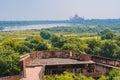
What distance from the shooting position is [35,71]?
123 feet

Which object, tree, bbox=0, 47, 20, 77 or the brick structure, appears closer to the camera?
tree, bbox=0, 47, 20, 77

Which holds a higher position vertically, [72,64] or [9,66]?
[9,66]

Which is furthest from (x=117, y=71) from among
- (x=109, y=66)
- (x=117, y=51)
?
(x=117, y=51)

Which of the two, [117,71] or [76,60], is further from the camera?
[76,60]

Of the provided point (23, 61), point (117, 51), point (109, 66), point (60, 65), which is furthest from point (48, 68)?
point (117, 51)

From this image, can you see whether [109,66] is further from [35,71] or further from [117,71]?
[35,71]

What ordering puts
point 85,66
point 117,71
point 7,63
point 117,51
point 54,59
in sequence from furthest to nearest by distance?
1. point 117,51
2. point 54,59
3. point 85,66
4. point 7,63
5. point 117,71

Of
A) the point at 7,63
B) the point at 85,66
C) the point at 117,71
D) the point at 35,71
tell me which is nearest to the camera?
the point at 117,71

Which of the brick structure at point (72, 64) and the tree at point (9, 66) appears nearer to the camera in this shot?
the tree at point (9, 66)

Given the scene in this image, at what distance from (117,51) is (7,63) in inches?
1011

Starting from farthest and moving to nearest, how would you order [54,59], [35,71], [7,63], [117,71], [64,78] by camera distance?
1. [54,59]
2. [7,63]
3. [35,71]
4. [117,71]
5. [64,78]

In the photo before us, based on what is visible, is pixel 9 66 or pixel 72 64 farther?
pixel 72 64

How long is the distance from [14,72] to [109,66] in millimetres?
12438

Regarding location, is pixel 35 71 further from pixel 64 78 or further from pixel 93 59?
pixel 93 59
